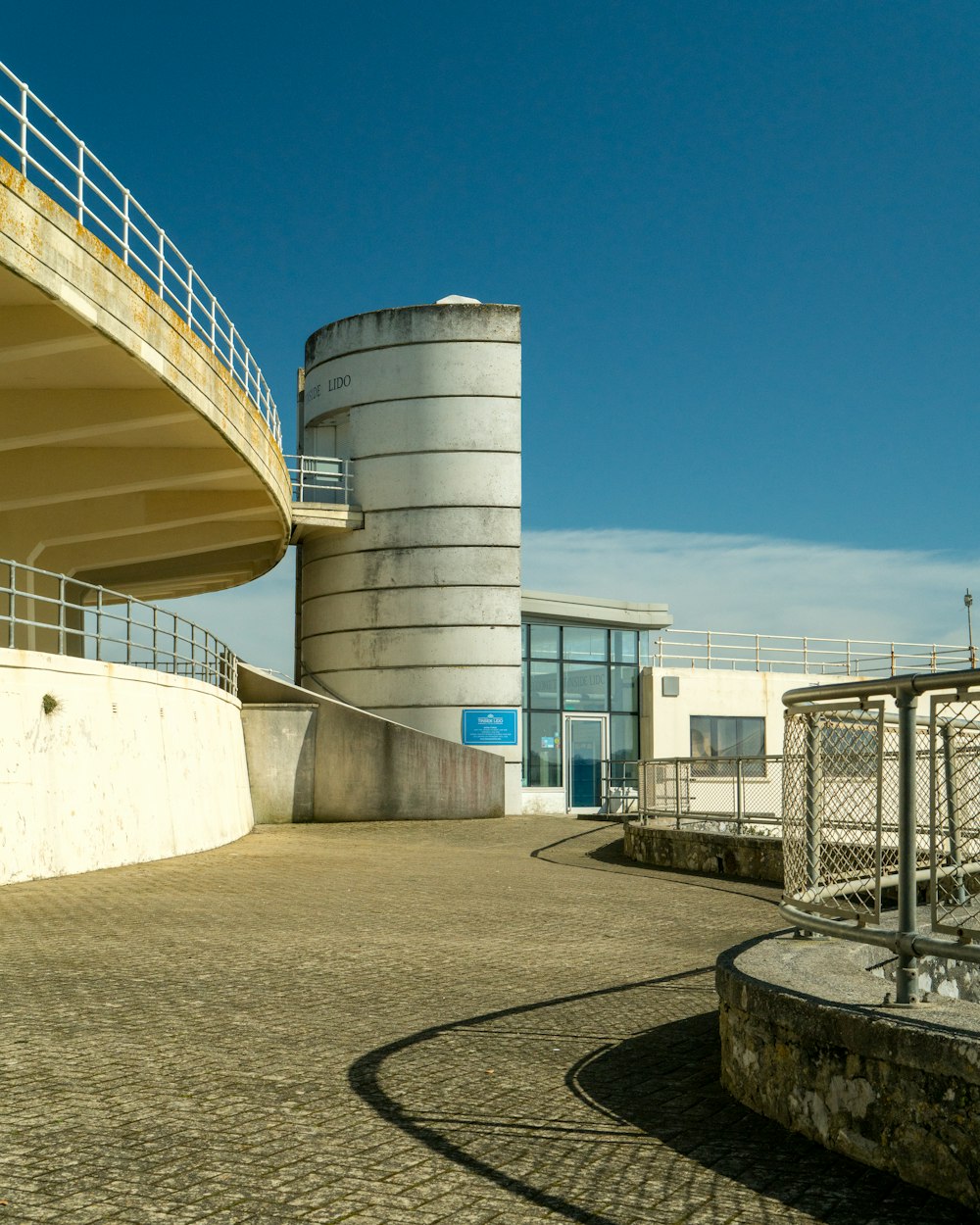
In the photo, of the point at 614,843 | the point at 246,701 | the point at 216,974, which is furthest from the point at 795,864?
the point at 246,701

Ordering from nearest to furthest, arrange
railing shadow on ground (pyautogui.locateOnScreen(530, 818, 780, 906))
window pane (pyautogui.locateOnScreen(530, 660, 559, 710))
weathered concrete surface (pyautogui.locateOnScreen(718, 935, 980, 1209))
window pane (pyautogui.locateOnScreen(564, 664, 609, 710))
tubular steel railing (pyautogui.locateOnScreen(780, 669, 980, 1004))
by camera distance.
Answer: weathered concrete surface (pyautogui.locateOnScreen(718, 935, 980, 1209)) < tubular steel railing (pyautogui.locateOnScreen(780, 669, 980, 1004)) < railing shadow on ground (pyautogui.locateOnScreen(530, 818, 780, 906)) < window pane (pyautogui.locateOnScreen(530, 660, 559, 710)) < window pane (pyautogui.locateOnScreen(564, 664, 609, 710))

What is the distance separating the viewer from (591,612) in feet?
114

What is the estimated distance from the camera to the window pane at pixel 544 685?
3394 centimetres

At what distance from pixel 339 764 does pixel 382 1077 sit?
23007 millimetres

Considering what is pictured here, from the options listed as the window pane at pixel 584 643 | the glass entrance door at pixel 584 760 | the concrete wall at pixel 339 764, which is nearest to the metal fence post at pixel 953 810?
the concrete wall at pixel 339 764

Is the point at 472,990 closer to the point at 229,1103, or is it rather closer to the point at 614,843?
the point at 229,1103

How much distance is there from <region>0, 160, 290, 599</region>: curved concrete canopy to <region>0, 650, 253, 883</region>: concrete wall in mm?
3507

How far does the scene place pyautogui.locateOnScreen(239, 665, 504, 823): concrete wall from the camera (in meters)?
28.3

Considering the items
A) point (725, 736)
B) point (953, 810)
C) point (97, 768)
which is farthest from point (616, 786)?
point (953, 810)

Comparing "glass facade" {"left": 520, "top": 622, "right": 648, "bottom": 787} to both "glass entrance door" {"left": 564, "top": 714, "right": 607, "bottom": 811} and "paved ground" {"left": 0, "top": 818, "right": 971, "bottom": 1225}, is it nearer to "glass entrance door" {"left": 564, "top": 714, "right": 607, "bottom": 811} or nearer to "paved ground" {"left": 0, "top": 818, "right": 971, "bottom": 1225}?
"glass entrance door" {"left": 564, "top": 714, "right": 607, "bottom": 811}

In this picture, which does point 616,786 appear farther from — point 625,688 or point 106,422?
point 106,422

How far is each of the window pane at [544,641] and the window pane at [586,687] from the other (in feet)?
2.06

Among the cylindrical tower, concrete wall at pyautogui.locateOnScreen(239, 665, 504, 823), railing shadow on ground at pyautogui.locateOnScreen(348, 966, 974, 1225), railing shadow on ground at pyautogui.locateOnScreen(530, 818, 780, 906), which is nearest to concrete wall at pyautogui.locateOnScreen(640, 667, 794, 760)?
the cylindrical tower

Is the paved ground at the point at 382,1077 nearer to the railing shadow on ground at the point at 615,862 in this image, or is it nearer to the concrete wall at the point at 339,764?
the railing shadow on ground at the point at 615,862
